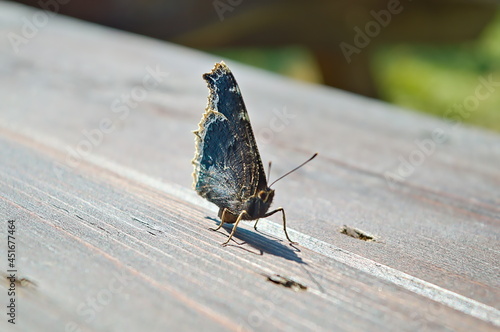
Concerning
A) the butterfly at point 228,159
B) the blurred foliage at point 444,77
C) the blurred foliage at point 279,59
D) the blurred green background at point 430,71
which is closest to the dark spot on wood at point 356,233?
the butterfly at point 228,159

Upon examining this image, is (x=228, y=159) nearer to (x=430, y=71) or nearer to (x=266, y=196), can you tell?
(x=266, y=196)

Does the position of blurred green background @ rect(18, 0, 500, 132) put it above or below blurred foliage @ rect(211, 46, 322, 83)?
above

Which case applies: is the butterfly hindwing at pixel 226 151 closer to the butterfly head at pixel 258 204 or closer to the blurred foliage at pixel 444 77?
the butterfly head at pixel 258 204

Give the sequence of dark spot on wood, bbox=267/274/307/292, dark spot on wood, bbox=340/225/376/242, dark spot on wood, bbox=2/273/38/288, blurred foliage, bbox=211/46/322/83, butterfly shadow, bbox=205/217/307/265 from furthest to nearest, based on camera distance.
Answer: blurred foliage, bbox=211/46/322/83 < dark spot on wood, bbox=340/225/376/242 < butterfly shadow, bbox=205/217/307/265 < dark spot on wood, bbox=267/274/307/292 < dark spot on wood, bbox=2/273/38/288

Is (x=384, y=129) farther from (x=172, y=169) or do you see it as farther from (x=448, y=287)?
(x=448, y=287)

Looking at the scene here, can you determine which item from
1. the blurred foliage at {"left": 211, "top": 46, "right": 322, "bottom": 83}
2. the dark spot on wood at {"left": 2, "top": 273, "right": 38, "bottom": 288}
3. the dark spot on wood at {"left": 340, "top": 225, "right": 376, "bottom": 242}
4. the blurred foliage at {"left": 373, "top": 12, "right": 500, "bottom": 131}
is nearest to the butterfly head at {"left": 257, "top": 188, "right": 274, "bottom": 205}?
the dark spot on wood at {"left": 340, "top": 225, "right": 376, "bottom": 242}

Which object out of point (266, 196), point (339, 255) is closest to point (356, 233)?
point (339, 255)

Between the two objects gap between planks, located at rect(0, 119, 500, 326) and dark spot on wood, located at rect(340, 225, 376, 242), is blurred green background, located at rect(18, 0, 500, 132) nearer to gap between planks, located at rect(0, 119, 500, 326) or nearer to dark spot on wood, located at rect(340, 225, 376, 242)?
gap between planks, located at rect(0, 119, 500, 326)
